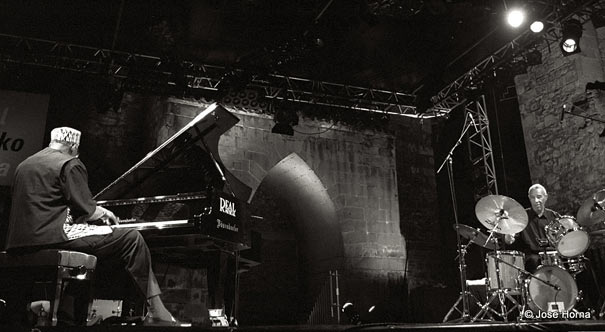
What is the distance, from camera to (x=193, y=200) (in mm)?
4918

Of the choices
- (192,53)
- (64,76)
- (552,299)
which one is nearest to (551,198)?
(552,299)

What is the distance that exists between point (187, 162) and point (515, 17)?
500 cm

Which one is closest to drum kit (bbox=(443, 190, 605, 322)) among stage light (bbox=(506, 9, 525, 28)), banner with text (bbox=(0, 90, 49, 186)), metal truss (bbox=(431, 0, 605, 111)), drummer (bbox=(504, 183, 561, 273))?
drummer (bbox=(504, 183, 561, 273))

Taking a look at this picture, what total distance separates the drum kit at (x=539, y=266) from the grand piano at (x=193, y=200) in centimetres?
262

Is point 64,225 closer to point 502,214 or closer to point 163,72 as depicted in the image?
point 502,214

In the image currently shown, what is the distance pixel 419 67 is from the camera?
9531 mm

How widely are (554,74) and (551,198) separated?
2.25m

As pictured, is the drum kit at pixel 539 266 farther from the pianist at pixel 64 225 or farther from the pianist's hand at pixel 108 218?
the pianist's hand at pixel 108 218

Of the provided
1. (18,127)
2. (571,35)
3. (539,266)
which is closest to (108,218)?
(539,266)

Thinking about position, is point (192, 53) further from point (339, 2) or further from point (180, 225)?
point (180, 225)

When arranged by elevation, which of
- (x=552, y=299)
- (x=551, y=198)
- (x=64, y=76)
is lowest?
(x=552, y=299)

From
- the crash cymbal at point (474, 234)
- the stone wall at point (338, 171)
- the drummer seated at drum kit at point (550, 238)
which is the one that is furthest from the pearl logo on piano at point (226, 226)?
the stone wall at point (338, 171)

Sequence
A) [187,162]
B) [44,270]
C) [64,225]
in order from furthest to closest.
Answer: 1. [187,162]
2. [64,225]
3. [44,270]

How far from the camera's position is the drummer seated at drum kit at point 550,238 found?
5730 millimetres
